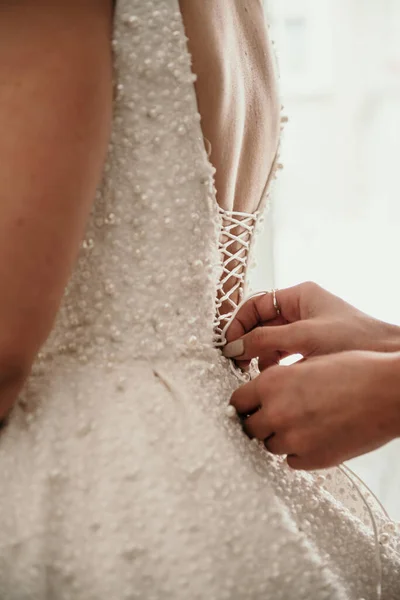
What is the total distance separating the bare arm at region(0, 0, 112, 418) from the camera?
18.5 inches

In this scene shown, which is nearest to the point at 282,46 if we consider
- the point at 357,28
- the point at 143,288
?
the point at 357,28

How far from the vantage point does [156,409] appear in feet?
1.84

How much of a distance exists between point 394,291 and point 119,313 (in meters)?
1.20

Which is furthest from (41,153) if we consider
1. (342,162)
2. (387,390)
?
(342,162)

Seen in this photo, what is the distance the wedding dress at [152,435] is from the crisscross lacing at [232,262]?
0.03 m

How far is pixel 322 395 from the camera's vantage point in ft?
1.87

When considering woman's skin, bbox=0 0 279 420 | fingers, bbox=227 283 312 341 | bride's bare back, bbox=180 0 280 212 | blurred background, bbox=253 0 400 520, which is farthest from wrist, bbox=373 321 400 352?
blurred background, bbox=253 0 400 520

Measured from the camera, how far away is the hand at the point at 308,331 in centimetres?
65

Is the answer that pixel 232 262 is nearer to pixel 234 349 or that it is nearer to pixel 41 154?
pixel 234 349

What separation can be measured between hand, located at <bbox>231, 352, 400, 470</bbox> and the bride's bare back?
0.64 ft

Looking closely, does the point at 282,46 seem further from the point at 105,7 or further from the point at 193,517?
the point at 193,517

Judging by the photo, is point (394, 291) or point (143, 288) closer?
point (143, 288)

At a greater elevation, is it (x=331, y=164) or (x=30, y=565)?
(x=331, y=164)

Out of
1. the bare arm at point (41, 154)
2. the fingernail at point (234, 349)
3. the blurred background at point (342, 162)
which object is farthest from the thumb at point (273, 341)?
the blurred background at point (342, 162)
